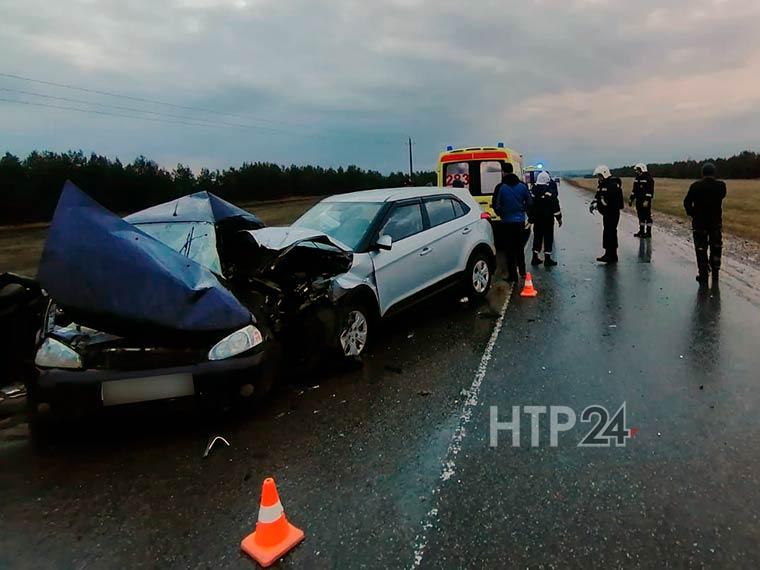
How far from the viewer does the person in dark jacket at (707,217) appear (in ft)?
26.5

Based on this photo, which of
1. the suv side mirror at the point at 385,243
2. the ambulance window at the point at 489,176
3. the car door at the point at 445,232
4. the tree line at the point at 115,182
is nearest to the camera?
the suv side mirror at the point at 385,243

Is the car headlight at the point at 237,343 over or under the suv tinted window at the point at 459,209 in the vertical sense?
under

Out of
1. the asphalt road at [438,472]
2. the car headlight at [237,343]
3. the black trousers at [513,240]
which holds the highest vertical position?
the black trousers at [513,240]

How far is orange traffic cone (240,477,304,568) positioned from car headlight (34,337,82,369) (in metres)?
1.86

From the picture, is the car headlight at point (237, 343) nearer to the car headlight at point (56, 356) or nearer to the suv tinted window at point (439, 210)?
the car headlight at point (56, 356)

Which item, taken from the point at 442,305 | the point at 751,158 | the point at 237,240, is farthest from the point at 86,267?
the point at 751,158

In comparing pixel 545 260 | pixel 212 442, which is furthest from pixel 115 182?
pixel 212 442

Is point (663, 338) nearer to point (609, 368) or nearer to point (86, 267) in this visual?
point (609, 368)

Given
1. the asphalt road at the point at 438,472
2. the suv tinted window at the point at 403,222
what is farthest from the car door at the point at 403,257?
the asphalt road at the point at 438,472

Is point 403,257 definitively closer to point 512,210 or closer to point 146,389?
point 146,389

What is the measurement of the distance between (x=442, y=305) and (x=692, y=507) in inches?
197

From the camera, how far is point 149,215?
5.56m

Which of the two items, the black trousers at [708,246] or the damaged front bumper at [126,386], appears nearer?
the damaged front bumper at [126,386]

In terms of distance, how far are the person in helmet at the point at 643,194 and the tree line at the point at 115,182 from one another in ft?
24.4
